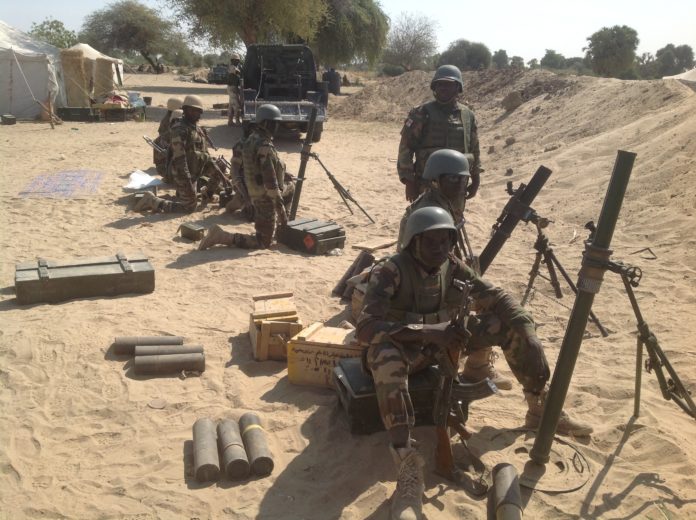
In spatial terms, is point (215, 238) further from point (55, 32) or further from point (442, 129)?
point (55, 32)

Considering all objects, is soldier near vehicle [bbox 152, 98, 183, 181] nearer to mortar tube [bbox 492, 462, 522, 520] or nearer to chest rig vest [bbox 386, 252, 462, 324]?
chest rig vest [bbox 386, 252, 462, 324]

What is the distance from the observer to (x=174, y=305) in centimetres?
600

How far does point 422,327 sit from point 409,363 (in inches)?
10.3

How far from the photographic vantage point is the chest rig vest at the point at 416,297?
12.0 feet

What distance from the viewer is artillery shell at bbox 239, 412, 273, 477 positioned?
357 centimetres

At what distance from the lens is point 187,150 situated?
30.8ft

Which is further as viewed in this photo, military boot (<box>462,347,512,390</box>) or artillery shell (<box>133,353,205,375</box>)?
artillery shell (<box>133,353,205,375</box>)

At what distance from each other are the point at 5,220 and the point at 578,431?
791 centimetres

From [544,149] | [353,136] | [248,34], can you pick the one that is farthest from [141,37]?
[544,149]

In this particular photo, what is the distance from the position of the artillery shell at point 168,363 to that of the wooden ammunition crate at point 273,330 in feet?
1.51

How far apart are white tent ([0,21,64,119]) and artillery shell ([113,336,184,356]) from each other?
17225 millimetres

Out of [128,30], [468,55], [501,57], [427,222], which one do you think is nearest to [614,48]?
[468,55]

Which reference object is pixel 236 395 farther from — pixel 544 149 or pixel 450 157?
pixel 544 149

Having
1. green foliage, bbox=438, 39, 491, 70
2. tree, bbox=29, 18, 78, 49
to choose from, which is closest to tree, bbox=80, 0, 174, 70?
tree, bbox=29, 18, 78, 49
